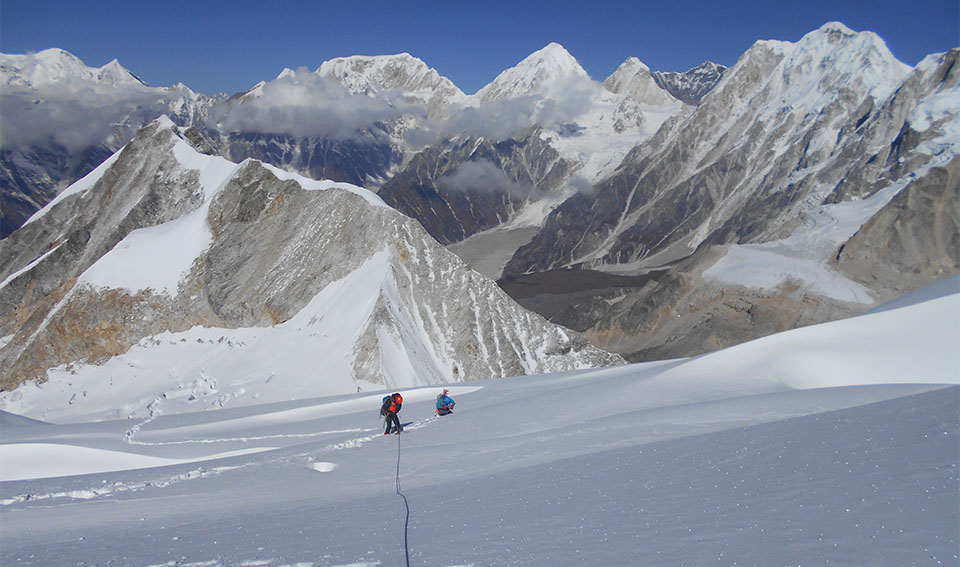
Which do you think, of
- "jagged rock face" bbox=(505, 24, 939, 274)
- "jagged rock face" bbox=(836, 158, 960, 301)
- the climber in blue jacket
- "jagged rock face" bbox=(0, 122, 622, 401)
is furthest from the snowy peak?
the climber in blue jacket

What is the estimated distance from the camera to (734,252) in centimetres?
6944

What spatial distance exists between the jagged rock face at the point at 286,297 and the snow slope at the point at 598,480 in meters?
16.5

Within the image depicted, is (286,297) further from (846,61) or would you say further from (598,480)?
(846,61)

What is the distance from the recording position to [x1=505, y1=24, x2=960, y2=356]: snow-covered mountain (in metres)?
61.2

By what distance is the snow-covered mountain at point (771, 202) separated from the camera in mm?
61250

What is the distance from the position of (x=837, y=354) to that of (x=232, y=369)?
24673 mm

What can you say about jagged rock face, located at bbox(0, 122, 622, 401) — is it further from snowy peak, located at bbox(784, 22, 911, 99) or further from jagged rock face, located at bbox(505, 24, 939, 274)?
snowy peak, located at bbox(784, 22, 911, 99)

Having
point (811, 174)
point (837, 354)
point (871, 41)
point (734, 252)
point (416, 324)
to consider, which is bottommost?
point (837, 354)

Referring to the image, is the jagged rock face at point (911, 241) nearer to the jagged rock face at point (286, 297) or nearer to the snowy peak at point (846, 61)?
the jagged rock face at point (286, 297)

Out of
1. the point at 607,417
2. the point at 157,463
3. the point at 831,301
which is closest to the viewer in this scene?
the point at 607,417

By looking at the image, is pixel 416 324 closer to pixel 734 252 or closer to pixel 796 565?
pixel 796 565

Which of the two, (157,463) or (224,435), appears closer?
(157,463)

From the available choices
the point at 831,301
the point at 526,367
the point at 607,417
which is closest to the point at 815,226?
the point at 831,301

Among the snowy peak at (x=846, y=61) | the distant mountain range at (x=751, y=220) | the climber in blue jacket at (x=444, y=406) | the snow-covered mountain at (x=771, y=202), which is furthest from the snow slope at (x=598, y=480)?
the snowy peak at (x=846, y=61)
